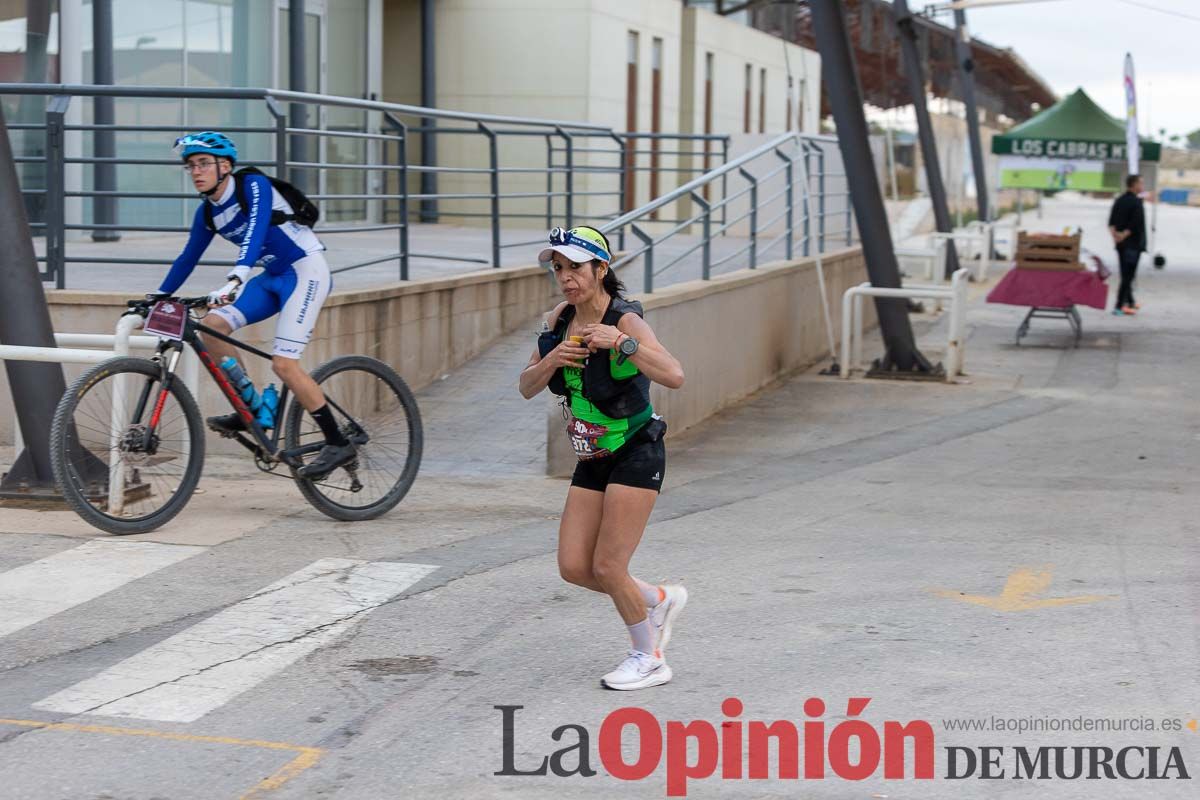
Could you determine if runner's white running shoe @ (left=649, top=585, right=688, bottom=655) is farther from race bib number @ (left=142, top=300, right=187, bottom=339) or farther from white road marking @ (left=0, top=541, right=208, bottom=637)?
race bib number @ (left=142, top=300, right=187, bottom=339)

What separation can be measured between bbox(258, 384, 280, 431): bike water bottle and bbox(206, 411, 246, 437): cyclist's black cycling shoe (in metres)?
0.10

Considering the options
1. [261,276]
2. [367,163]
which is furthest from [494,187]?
[367,163]

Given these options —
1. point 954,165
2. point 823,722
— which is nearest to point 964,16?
point 954,165

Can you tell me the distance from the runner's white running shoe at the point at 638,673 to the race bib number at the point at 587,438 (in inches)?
28.3

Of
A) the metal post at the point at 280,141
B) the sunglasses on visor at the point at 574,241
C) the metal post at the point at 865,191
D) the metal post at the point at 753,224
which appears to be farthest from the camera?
the metal post at the point at 865,191

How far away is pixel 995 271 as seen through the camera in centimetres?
3316

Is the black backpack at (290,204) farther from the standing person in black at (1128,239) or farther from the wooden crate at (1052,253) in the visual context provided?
the standing person in black at (1128,239)

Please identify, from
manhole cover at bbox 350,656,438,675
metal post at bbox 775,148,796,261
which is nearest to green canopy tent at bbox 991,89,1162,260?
metal post at bbox 775,148,796,261

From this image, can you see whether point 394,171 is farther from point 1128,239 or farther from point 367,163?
point 1128,239

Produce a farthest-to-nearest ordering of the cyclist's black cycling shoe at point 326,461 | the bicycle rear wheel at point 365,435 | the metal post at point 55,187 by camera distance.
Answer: the metal post at point 55,187 → the bicycle rear wheel at point 365,435 → the cyclist's black cycling shoe at point 326,461

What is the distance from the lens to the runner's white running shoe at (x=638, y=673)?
5684 mm

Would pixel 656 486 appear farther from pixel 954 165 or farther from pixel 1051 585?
pixel 954 165

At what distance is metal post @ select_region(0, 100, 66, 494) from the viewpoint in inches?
339

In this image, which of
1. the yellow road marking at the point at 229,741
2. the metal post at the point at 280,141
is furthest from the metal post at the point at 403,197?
the yellow road marking at the point at 229,741
